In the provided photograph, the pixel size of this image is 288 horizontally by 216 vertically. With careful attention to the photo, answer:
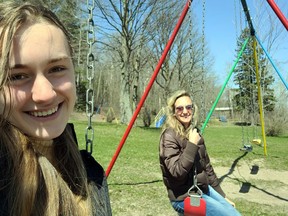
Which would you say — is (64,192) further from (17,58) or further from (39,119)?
(17,58)

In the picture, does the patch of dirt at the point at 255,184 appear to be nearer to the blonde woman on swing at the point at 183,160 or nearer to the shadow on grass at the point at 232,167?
the shadow on grass at the point at 232,167

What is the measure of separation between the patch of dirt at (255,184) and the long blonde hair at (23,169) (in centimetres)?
385

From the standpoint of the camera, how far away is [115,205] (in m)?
3.78

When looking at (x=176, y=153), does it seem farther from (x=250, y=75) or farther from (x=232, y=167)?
(x=250, y=75)

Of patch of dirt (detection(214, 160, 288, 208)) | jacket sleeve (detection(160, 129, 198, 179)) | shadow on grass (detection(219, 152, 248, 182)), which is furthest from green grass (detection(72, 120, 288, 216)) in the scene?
jacket sleeve (detection(160, 129, 198, 179))

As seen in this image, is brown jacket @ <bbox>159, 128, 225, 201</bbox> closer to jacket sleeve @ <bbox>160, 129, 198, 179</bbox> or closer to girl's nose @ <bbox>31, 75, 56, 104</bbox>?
jacket sleeve @ <bbox>160, 129, 198, 179</bbox>

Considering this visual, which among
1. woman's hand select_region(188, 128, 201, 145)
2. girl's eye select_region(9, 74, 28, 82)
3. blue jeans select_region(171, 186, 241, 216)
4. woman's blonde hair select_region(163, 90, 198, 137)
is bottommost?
blue jeans select_region(171, 186, 241, 216)

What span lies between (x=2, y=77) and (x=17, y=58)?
64 mm

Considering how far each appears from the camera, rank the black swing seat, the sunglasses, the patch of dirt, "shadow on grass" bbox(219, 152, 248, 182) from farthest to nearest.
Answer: "shadow on grass" bbox(219, 152, 248, 182)
the patch of dirt
the sunglasses
the black swing seat

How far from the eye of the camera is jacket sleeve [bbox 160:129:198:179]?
7.68ft

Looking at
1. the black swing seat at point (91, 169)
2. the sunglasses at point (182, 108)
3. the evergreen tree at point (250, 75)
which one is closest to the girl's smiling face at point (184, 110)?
the sunglasses at point (182, 108)

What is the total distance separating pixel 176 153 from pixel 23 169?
1753mm

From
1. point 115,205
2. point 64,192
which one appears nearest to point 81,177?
→ point 64,192

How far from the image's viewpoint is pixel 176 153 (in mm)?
2488
